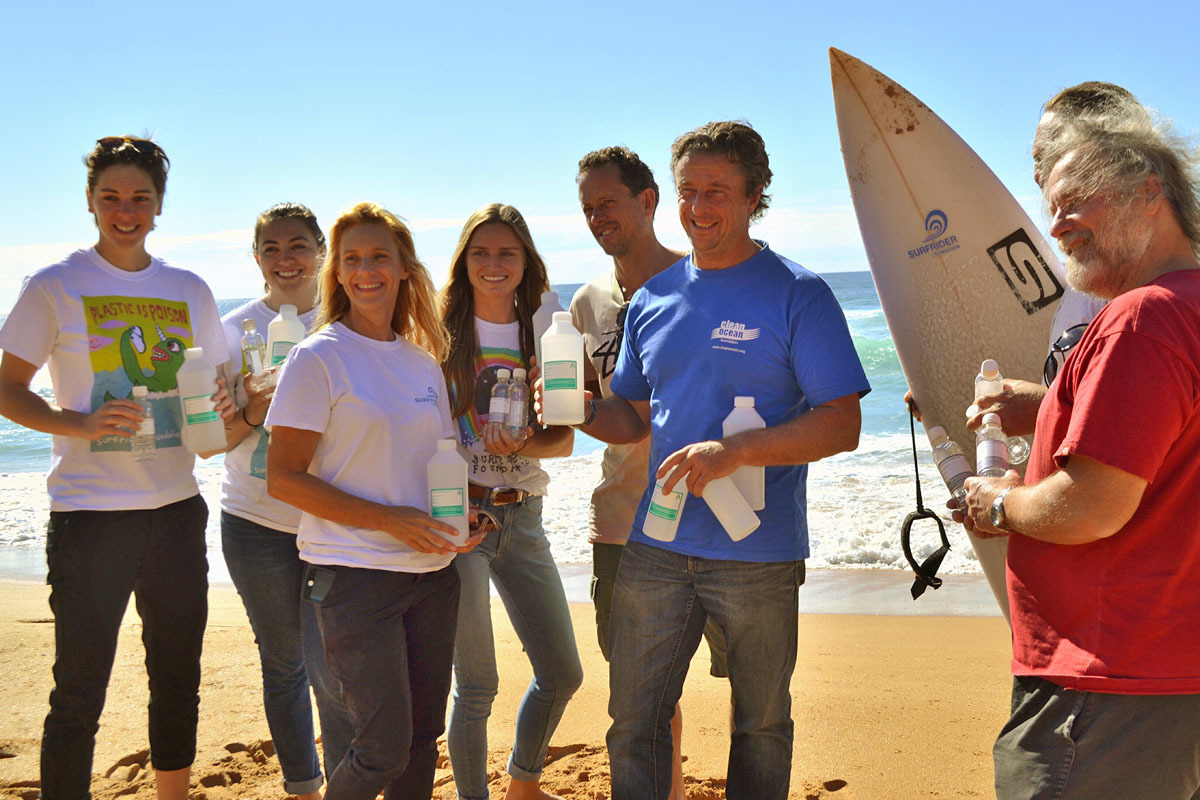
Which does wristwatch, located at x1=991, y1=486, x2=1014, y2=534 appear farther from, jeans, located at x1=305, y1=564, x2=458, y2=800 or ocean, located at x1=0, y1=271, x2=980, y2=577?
ocean, located at x1=0, y1=271, x2=980, y2=577

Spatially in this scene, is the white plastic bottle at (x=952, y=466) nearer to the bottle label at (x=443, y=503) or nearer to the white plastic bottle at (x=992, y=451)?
the white plastic bottle at (x=992, y=451)

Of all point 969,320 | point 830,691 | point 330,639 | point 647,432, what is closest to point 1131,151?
point 647,432

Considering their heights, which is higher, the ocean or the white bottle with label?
the white bottle with label

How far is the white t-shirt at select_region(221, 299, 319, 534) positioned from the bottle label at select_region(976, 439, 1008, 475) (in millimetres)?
2048

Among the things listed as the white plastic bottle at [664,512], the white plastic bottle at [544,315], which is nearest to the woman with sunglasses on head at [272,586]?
the white plastic bottle at [544,315]

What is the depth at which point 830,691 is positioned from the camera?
4.75 m

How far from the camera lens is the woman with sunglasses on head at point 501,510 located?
3152mm

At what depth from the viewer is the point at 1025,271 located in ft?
12.3

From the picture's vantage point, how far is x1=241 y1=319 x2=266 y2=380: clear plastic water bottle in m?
3.33

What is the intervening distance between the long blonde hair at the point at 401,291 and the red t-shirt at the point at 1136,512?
178 cm

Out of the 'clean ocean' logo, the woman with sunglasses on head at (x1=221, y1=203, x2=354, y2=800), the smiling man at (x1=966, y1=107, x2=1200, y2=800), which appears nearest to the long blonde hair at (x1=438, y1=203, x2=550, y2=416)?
the woman with sunglasses on head at (x1=221, y1=203, x2=354, y2=800)

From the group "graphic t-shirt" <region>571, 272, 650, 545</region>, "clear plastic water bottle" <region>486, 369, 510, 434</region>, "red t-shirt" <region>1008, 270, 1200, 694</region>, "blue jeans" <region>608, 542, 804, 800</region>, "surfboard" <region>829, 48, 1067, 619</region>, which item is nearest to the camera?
"red t-shirt" <region>1008, 270, 1200, 694</region>

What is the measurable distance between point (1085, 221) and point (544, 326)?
1846 millimetres

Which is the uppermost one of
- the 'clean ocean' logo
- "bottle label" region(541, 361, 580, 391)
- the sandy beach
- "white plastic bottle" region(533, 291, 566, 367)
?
the 'clean ocean' logo
